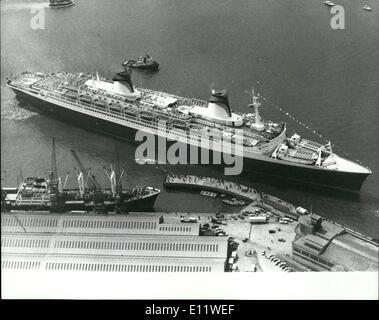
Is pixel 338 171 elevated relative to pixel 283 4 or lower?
lower

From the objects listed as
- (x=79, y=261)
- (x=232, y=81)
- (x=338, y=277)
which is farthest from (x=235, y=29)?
(x=338, y=277)

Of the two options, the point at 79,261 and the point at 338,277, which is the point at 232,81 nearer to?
the point at 79,261

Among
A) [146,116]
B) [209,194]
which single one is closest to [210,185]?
[209,194]

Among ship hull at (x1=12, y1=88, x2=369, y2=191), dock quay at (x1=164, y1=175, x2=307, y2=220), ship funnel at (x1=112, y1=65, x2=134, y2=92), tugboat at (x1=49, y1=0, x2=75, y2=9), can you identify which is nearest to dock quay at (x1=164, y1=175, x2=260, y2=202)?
dock quay at (x1=164, y1=175, x2=307, y2=220)

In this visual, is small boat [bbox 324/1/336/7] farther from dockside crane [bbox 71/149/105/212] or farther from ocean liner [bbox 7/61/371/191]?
dockside crane [bbox 71/149/105/212]

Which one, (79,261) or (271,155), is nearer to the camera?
(79,261)

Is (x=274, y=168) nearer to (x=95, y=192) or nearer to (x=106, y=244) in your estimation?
(x=95, y=192)
